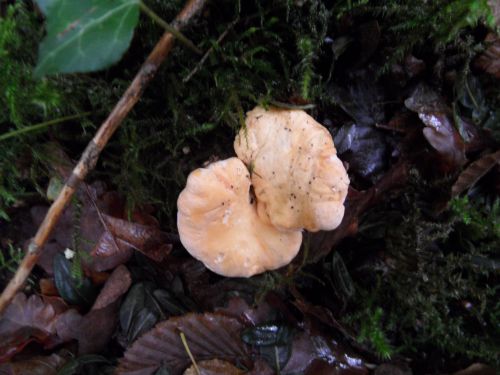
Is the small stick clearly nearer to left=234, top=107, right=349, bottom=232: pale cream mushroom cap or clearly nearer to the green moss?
left=234, top=107, right=349, bottom=232: pale cream mushroom cap

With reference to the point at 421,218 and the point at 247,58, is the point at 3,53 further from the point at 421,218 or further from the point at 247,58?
the point at 421,218

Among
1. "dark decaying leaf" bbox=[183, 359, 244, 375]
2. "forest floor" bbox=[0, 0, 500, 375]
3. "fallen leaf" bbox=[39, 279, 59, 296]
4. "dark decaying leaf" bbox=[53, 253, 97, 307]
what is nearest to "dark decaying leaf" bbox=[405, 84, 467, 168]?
"forest floor" bbox=[0, 0, 500, 375]

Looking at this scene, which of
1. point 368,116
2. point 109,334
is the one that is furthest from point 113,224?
point 368,116

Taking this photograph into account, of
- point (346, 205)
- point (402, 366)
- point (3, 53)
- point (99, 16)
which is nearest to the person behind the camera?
point (99, 16)

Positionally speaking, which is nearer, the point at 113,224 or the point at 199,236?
the point at 199,236

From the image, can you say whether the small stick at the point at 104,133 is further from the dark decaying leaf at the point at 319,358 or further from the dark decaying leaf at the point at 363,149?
the dark decaying leaf at the point at 319,358

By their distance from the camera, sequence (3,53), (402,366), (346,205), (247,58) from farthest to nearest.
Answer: (402,366)
(346,205)
(247,58)
(3,53)
